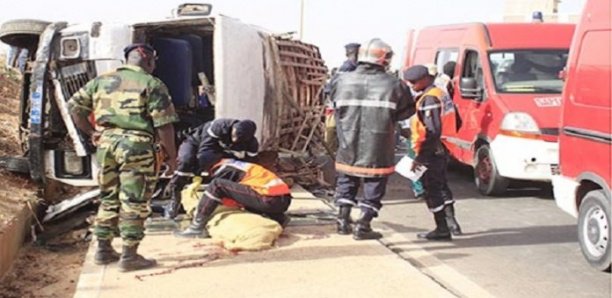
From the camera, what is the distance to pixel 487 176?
896cm

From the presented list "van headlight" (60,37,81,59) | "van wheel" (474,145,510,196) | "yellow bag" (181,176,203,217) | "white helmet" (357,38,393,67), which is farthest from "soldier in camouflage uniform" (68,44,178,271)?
"van wheel" (474,145,510,196)

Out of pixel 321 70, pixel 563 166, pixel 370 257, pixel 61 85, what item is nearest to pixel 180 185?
pixel 61 85

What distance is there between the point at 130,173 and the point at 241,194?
1.20 m

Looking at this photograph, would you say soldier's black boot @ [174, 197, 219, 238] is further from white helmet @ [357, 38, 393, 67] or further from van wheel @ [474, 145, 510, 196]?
van wheel @ [474, 145, 510, 196]

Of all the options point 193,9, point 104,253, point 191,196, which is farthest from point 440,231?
point 193,9

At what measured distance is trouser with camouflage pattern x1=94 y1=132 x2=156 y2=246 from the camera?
16.6 ft

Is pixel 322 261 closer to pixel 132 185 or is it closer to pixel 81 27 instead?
pixel 132 185

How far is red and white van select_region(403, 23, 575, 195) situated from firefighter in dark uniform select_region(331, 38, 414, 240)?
2694 millimetres

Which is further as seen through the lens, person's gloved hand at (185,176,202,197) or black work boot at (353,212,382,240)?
person's gloved hand at (185,176,202,197)

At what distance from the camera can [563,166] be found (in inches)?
238

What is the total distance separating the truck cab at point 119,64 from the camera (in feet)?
22.9

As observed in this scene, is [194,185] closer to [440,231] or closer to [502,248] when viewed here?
[440,231]

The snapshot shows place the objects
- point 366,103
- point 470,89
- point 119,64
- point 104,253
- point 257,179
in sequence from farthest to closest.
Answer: point 470,89, point 119,64, point 257,179, point 366,103, point 104,253

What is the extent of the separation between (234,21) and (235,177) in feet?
6.55
